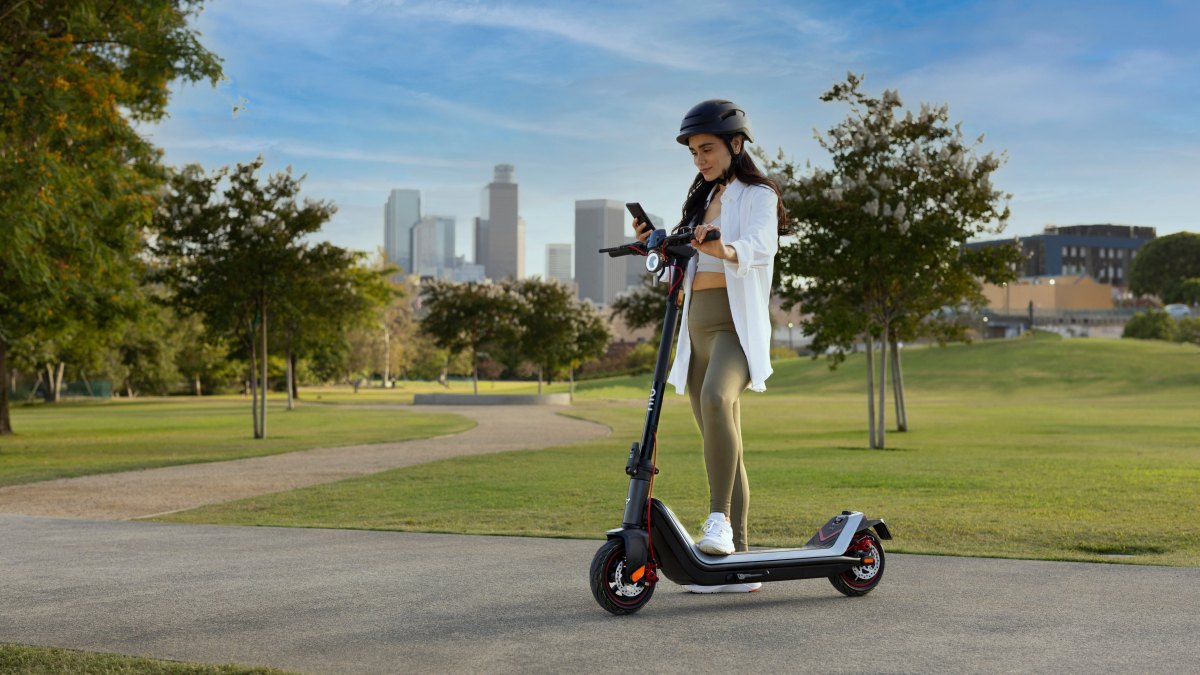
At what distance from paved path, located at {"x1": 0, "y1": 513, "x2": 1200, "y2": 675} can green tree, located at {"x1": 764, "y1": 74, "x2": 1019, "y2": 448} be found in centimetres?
1674

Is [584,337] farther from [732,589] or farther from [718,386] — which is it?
[718,386]

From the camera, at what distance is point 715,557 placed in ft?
17.5

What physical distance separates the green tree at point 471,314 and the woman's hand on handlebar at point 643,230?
4848 cm

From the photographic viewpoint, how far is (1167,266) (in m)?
124

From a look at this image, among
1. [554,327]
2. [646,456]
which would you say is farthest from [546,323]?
[646,456]

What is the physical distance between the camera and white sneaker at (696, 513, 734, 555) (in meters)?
5.36

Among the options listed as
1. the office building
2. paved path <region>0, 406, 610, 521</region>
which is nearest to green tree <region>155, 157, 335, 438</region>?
paved path <region>0, 406, 610, 521</region>

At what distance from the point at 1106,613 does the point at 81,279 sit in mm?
20894

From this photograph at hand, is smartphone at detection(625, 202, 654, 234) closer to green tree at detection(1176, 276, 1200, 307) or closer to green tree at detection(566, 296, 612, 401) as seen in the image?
green tree at detection(566, 296, 612, 401)

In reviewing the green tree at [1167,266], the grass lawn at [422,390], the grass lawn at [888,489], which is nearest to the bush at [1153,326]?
the green tree at [1167,266]

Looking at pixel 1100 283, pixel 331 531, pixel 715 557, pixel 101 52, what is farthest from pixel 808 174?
pixel 1100 283

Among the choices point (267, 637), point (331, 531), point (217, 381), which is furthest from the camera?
point (217, 381)

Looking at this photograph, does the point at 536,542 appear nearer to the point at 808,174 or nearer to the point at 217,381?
the point at 808,174

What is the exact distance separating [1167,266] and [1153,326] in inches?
1407
